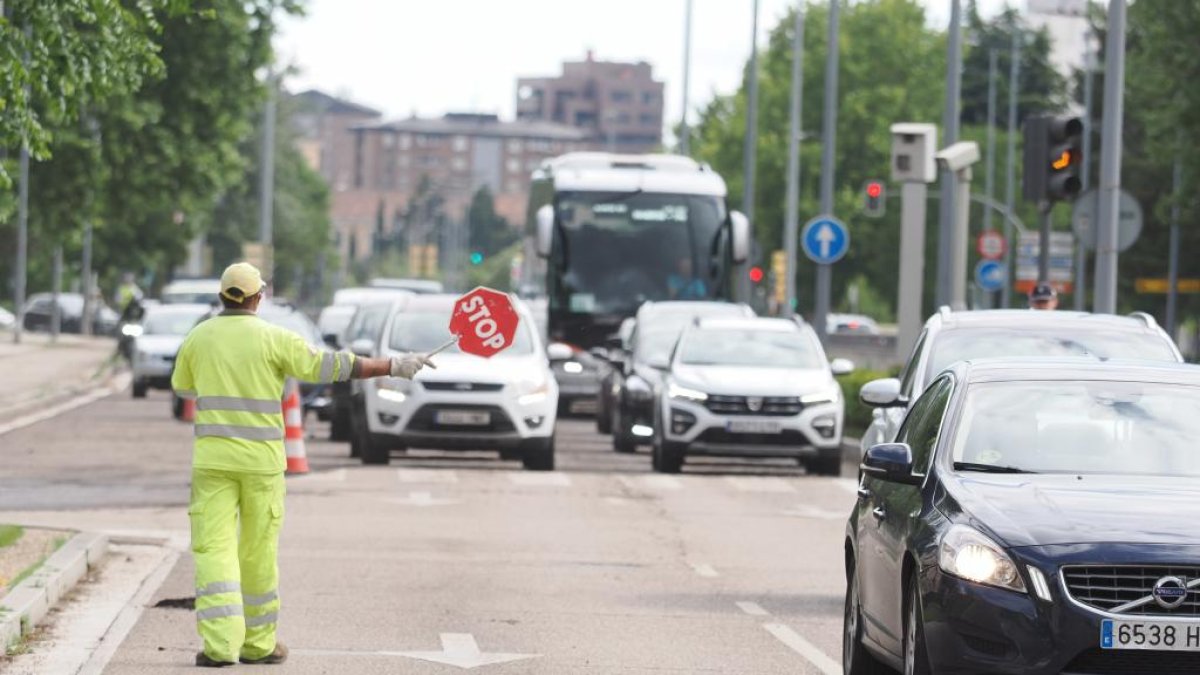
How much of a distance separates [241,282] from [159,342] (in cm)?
3139

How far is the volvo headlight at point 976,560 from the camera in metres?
8.61

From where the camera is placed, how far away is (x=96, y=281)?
108 meters

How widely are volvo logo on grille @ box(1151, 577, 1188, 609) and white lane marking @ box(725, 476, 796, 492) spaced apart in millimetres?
17032

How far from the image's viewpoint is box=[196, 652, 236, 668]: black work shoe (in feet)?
38.8

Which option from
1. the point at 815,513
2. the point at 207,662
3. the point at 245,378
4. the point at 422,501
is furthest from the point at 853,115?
the point at 207,662

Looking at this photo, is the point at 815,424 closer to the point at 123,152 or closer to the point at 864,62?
the point at 123,152

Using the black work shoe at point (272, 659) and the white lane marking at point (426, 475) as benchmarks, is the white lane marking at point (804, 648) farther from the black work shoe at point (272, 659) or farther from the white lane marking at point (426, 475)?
the white lane marking at point (426, 475)

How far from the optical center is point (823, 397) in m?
27.0

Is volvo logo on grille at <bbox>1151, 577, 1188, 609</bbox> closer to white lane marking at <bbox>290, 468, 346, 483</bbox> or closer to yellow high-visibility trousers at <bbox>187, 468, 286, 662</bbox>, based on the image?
yellow high-visibility trousers at <bbox>187, 468, 286, 662</bbox>

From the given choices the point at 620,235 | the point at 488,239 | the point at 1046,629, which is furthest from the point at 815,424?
the point at 488,239

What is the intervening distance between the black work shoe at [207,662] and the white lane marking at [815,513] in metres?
10.6

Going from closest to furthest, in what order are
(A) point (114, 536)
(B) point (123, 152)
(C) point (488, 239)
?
(A) point (114, 536), (B) point (123, 152), (C) point (488, 239)

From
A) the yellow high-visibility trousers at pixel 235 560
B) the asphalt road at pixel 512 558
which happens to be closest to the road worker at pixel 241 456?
the yellow high-visibility trousers at pixel 235 560

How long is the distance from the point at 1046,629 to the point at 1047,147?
15.9 meters
